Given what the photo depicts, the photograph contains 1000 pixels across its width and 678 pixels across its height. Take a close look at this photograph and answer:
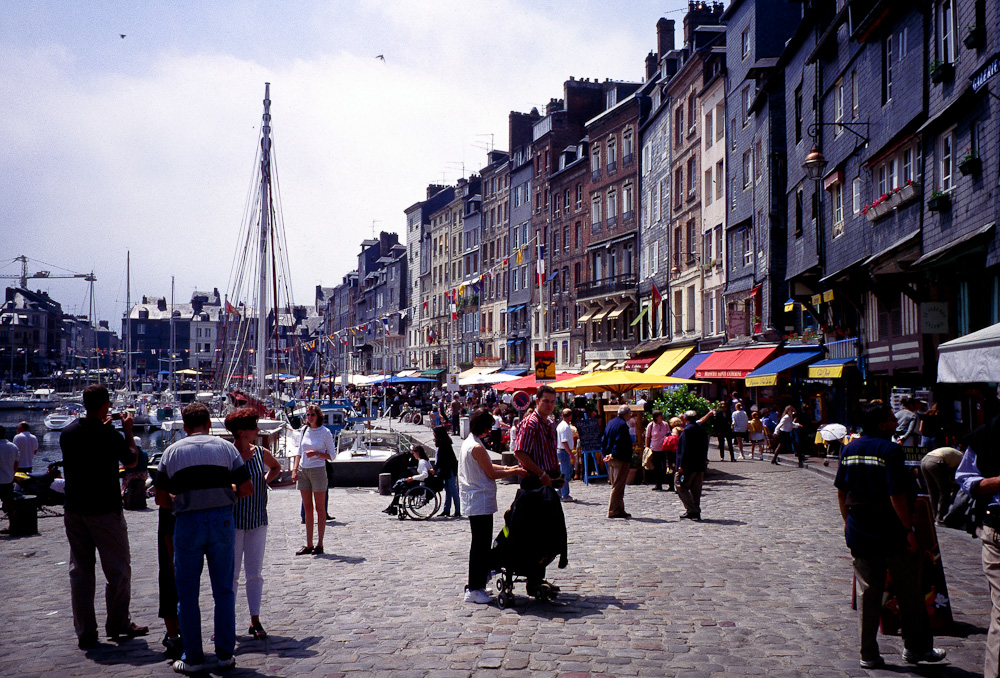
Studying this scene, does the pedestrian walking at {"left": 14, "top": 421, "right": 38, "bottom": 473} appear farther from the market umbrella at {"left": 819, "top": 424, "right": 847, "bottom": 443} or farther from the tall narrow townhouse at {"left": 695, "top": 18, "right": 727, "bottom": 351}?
the tall narrow townhouse at {"left": 695, "top": 18, "right": 727, "bottom": 351}

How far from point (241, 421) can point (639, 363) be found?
3876cm

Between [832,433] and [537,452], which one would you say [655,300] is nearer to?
[832,433]

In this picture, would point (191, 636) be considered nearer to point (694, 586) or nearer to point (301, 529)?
point (694, 586)

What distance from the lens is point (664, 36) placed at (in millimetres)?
50250

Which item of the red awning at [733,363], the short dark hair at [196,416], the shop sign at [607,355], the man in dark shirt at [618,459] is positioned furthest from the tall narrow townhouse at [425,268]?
the short dark hair at [196,416]

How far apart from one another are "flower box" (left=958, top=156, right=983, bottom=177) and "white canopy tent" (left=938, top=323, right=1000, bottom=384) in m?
8.99

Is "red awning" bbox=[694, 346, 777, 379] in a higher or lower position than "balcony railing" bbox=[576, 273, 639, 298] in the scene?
lower

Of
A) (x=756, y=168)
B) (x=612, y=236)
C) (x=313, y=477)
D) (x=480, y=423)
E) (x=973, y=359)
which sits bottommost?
(x=313, y=477)

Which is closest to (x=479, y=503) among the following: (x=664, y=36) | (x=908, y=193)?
(x=908, y=193)

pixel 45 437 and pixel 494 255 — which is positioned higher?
pixel 494 255

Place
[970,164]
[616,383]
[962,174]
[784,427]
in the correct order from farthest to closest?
[784,427] < [616,383] < [962,174] < [970,164]

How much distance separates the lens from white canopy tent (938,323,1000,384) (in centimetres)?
803

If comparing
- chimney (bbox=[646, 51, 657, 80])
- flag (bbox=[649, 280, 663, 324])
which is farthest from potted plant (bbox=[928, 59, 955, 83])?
chimney (bbox=[646, 51, 657, 80])

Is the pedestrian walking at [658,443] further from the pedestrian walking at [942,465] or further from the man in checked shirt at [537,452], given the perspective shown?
the man in checked shirt at [537,452]
